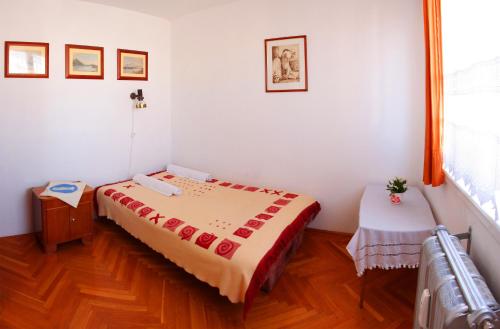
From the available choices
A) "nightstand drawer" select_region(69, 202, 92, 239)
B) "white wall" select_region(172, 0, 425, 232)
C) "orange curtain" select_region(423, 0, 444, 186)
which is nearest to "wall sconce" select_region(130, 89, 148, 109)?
"white wall" select_region(172, 0, 425, 232)

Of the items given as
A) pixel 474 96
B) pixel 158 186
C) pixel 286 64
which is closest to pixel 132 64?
pixel 158 186

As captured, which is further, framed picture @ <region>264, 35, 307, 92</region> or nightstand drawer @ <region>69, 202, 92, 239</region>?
framed picture @ <region>264, 35, 307, 92</region>

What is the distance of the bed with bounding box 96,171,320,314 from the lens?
190 cm

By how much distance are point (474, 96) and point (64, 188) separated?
10.8 ft

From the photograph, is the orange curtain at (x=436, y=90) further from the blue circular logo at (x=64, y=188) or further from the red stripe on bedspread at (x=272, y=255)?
the blue circular logo at (x=64, y=188)

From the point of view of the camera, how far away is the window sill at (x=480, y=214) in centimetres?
105

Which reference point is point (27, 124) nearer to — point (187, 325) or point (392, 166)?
point (187, 325)

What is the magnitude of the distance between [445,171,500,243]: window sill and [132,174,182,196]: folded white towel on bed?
2348mm

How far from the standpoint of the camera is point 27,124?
10.2 ft

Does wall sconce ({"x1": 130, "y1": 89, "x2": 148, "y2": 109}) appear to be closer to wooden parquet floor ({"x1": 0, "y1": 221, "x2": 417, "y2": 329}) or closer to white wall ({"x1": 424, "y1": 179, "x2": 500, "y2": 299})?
wooden parquet floor ({"x1": 0, "y1": 221, "x2": 417, "y2": 329})

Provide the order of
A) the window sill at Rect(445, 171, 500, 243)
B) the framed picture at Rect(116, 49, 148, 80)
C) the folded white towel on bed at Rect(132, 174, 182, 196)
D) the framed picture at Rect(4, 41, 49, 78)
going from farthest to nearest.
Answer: the framed picture at Rect(116, 49, 148, 80)
the folded white towel on bed at Rect(132, 174, 182, 196)
the framed picture at Rect(4, 41, 49, 78)
the window sill at Rect(445, 171, 500, 243)

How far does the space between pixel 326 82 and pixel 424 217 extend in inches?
61.8

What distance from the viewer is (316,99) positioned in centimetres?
307

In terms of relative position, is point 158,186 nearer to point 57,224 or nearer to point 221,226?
point 57,224
